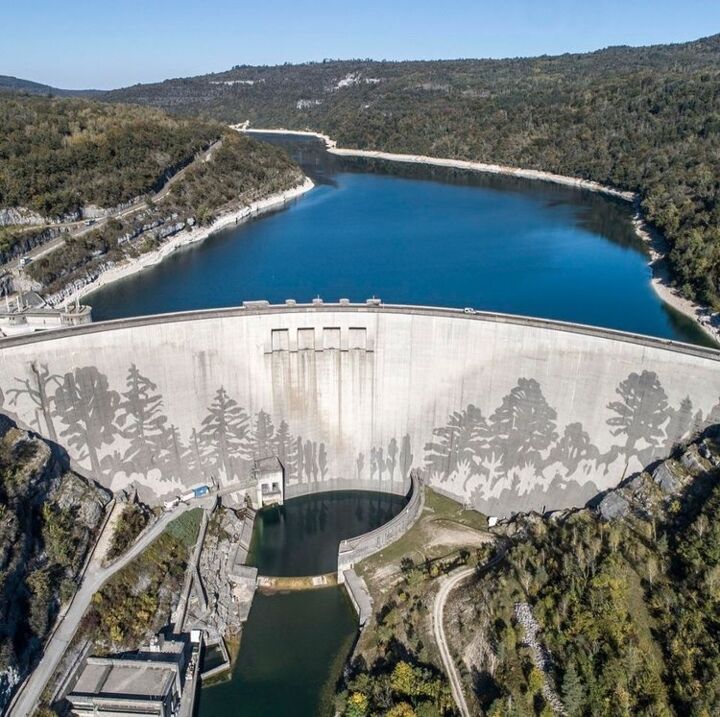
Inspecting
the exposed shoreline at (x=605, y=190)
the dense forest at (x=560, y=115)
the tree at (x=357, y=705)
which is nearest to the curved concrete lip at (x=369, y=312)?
the tree at (x=357, y=705)

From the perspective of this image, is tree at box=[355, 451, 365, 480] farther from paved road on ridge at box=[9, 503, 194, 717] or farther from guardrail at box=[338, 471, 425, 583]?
paved road on ridge at box=[9, 503, 194, 717]

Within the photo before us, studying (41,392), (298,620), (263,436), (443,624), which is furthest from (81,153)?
(443,624)

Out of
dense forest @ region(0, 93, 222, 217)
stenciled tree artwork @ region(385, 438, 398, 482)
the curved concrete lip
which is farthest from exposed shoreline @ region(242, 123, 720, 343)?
dense forest @ region(0, 93, 222, 217)

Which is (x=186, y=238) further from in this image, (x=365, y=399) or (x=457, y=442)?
(x=457, y=442)

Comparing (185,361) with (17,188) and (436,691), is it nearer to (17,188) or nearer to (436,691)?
(436,691)

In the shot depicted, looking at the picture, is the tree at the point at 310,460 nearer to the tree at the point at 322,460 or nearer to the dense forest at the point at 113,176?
the tree at the point at 322,460
